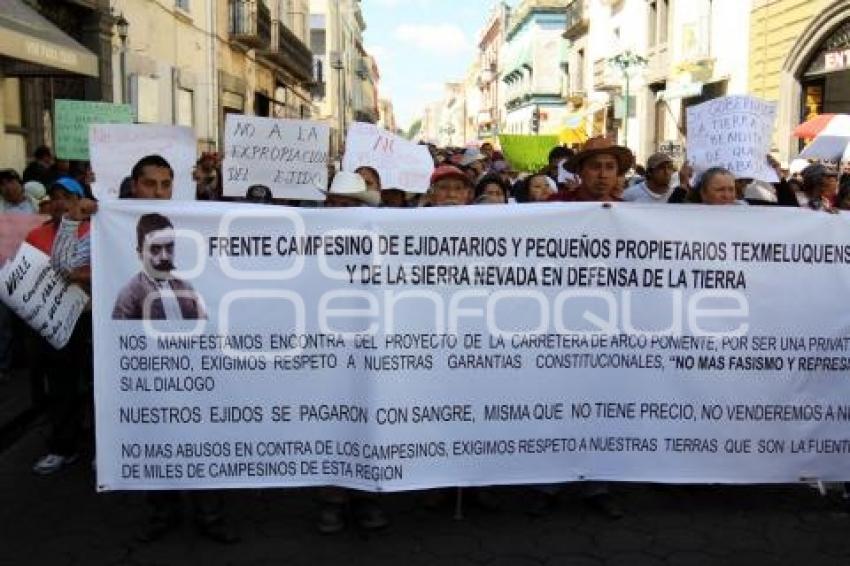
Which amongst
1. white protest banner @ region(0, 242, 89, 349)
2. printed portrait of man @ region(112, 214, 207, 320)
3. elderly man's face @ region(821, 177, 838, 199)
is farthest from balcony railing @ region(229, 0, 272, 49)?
printed portrait of man @ region(112, 214, 207, 320)

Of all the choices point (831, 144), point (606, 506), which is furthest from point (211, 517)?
point (831, 144)

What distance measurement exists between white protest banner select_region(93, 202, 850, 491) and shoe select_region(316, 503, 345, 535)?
0.22 metres

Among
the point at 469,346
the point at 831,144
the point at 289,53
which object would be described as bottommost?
the point at 469,346

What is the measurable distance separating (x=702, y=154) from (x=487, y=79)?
94530 mm

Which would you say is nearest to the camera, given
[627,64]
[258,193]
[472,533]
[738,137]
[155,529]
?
[155,529]

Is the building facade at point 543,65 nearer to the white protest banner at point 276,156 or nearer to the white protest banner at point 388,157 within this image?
the white protest banner at point 388,157

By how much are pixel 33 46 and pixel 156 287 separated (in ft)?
22.5

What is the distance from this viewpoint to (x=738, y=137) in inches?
247

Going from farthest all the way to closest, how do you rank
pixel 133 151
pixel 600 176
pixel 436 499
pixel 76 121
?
pixel 76 121, pixel 133 151, pixel 600 176, pixel 436 499

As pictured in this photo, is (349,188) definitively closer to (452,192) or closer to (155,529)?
(452,192)

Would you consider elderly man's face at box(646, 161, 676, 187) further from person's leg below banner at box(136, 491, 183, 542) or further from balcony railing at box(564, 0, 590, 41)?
balcony railing at box(564, 0, 590, 41)

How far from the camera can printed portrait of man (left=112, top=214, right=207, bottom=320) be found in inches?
168

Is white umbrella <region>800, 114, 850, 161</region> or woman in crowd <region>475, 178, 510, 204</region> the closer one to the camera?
woman in crowd <region>475, 178, 510, 204</region>

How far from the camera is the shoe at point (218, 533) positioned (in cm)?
439
